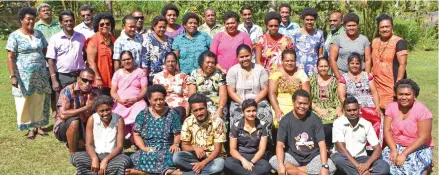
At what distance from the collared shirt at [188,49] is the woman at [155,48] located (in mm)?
145

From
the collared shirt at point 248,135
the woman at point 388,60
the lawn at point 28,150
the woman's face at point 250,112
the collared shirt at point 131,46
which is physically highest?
the collared shirt at point 131,46

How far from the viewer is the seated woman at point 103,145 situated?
5.53m

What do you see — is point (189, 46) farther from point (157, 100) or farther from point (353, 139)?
point (353, 139)

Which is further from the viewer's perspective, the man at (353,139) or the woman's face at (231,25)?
the woman's face at (231,25)

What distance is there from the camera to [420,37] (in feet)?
58.3

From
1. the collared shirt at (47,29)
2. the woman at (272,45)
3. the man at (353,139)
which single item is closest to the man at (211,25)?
the woman at (272,45)

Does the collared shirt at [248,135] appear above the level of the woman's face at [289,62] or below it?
below

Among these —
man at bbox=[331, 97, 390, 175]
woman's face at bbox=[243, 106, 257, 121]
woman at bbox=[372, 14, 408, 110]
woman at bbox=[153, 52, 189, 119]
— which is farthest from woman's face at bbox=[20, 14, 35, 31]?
woman at bbox=[372, 14, 408, 110]

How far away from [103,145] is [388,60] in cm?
363

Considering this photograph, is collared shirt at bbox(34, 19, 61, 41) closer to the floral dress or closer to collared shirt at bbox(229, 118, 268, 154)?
the floral dress

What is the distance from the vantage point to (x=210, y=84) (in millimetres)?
Answer: 6465

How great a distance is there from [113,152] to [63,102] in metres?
0.95

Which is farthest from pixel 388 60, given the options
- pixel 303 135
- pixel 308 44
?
pixel 303 135

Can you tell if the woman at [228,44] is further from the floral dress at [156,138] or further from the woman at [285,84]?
the floral dress at [156,138]
